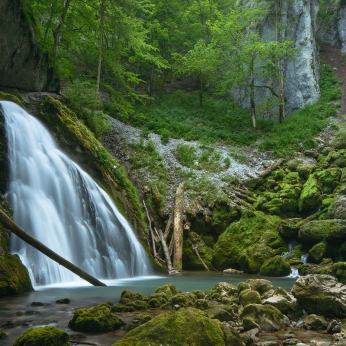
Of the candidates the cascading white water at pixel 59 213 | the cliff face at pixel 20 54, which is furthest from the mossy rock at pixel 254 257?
the cliff face at pixel 20 54

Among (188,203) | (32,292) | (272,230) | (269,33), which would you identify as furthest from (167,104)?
(32,292)

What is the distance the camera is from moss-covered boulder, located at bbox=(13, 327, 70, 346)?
10.8 ft

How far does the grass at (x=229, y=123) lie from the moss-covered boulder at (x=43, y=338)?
50.0 ft

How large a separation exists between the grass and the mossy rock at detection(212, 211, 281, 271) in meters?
5.14

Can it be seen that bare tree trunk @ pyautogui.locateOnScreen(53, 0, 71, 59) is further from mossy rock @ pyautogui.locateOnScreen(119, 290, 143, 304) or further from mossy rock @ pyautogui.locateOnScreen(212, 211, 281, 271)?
mossy rock @ pyautogui.locateOnScreen(119, 290, 143, 304)

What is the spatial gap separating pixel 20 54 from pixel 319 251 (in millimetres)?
13671

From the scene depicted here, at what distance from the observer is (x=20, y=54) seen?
13797 millimetres

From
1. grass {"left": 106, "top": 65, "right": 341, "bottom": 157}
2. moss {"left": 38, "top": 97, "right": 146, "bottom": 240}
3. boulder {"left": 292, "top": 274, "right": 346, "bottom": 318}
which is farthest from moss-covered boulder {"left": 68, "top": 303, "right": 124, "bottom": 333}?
grass {"left": 106, "top": 65, "right": 341, "bottom": 157}

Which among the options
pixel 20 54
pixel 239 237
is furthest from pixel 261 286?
pixel 20 54

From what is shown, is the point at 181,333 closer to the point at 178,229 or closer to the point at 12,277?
the point at 12,277

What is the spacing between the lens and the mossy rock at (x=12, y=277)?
6113mm

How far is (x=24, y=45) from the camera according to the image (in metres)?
13.8

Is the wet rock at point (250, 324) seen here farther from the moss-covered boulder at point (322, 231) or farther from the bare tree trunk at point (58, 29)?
the bare tree trunk at point (58, 29)

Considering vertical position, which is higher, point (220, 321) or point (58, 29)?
point (58, 29)
